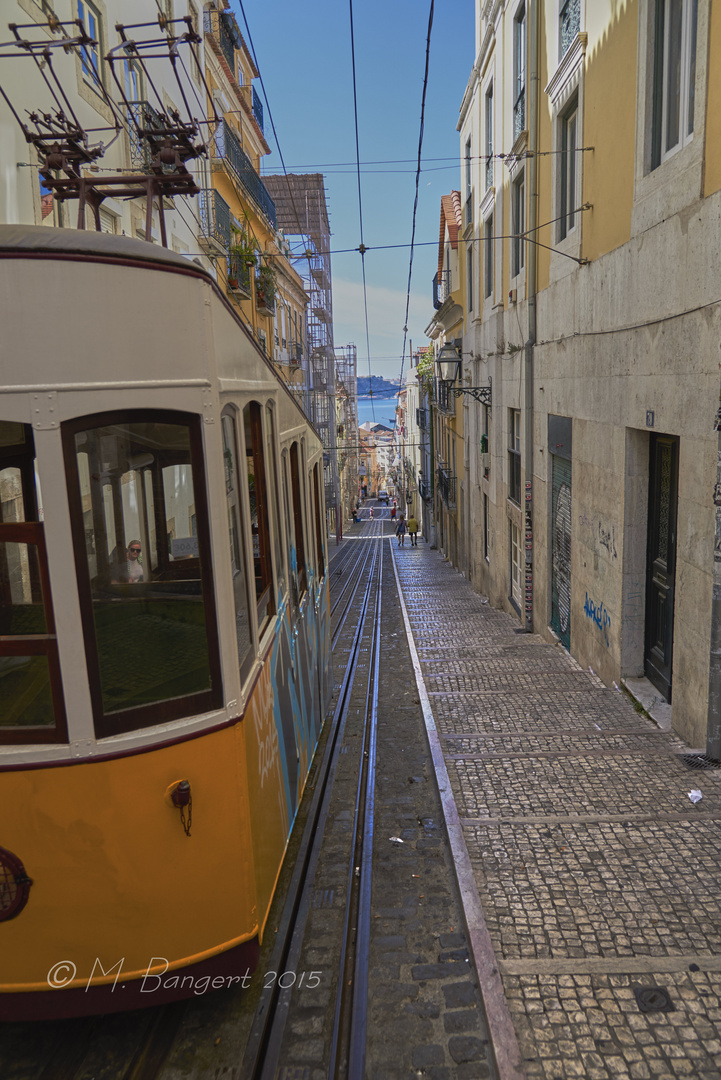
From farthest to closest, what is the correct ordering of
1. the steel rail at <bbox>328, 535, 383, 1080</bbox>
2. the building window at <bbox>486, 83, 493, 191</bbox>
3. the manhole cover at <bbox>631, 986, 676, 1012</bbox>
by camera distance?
the building window at <bbox>486, 83, 493, 191</bbox> → the manhole cover at <bbox>631, 986, 676, 1012</bbox> → the steel rail at <bbox>328, 535, 383, 1080</bbox>

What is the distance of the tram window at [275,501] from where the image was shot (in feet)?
14.2

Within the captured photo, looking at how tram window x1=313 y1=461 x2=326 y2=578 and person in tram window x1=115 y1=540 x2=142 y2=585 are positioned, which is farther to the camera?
tram window x1=313 y1=461 x2=326 y2=578

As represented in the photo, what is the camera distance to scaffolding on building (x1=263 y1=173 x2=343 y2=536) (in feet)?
126

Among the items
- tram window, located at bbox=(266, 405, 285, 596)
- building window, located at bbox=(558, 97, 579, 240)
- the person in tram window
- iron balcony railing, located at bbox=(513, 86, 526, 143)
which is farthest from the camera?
iron balcony railing, located at bbox=(513, 86, 526, 143)

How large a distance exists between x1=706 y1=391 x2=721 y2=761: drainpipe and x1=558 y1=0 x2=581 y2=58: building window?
22.6 ft

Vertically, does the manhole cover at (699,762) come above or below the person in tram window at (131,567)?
below

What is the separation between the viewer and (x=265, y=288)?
67.2ft

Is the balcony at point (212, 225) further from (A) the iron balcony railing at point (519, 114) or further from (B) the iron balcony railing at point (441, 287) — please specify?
(B) the iron balcony railing at point (441, 287)

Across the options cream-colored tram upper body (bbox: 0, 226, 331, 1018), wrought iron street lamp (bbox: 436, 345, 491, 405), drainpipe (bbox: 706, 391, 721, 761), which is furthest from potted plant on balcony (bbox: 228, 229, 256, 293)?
cream-colored tram upper body (bbox: 0, 226, 331, 1018)

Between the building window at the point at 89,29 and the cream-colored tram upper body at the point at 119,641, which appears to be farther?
the building window at the point at 89,29

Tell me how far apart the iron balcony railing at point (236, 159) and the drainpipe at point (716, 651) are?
661 inches

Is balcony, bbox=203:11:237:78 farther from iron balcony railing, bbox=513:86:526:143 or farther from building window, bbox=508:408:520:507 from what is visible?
building window, bbox=508:408:520:507

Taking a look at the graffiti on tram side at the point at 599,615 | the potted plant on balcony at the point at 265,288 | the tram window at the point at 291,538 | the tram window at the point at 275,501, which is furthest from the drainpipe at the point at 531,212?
the potted plant on balcony at the point at 265,288

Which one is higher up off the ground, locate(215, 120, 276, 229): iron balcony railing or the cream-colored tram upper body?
locate(215, 120, 276, 229): iron balcony railing
